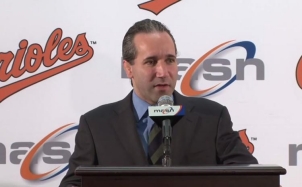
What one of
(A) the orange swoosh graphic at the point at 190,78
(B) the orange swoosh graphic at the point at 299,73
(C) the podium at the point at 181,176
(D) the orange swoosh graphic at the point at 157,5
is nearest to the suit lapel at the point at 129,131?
(C) the podium at the point at 181,176

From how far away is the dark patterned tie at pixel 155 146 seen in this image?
1697 millimetres

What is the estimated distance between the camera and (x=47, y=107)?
2.51m

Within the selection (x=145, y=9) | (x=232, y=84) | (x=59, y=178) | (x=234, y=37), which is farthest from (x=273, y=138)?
(x=59, y=178)

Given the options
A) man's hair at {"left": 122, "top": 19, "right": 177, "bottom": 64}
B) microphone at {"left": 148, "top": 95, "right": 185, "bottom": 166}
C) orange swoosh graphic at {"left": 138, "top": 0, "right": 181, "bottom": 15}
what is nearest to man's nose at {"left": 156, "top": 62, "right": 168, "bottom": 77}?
man's hair at {"left": 122, "top": 19, "right": 177, "bottom": 64}

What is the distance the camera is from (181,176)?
1227 mm

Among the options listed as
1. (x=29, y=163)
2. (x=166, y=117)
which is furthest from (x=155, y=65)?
(x=29, y=163)

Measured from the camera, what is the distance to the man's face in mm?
1806

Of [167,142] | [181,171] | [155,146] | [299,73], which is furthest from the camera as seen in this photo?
[299,73]

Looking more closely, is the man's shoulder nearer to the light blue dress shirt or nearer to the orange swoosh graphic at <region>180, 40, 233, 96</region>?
the light blue dress shirt

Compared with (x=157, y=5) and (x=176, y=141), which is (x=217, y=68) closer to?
(x=157, y=5)

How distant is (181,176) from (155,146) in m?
0.50

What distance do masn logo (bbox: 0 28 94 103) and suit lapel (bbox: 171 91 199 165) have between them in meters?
0.82

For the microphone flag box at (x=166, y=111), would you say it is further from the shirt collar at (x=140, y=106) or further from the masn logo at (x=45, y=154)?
the masn logo at (x=45, y=154)

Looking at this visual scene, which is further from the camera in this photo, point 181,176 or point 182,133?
point 182,133
